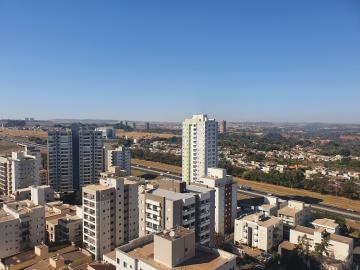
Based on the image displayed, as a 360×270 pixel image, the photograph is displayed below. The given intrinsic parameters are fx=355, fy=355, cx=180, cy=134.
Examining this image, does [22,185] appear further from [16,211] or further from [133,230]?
[133,230]

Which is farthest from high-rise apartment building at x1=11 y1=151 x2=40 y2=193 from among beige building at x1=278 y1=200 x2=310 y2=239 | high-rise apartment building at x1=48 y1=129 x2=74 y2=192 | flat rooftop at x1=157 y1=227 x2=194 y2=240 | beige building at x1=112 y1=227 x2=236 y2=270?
flat rooftop at x1=157 y1=227 x2=194 y2=240

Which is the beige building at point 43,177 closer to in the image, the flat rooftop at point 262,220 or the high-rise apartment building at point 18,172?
the high-rise apartment building at point 18,172

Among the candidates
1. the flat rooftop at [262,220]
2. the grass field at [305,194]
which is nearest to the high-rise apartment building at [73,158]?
the grass field at [305,194]

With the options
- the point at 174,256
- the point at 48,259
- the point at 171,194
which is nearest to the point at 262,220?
the point at 171,194

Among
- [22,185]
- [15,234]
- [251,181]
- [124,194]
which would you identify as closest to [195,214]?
[124,194]

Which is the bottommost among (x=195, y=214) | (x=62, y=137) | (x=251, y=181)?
(x=251, y=181)

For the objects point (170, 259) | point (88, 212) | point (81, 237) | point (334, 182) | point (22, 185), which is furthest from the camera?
point (334, 182)

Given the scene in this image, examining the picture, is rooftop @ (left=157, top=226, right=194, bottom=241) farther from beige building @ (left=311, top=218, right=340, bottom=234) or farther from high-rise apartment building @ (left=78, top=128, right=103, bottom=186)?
high-rise apartment building @ (left=78, top=128, right=103, bottom=186)
